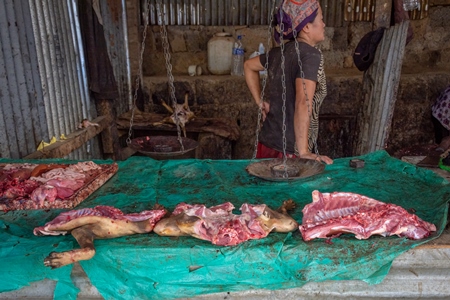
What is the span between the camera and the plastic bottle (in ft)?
24.0

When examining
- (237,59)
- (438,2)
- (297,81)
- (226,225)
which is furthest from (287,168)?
(438,2)

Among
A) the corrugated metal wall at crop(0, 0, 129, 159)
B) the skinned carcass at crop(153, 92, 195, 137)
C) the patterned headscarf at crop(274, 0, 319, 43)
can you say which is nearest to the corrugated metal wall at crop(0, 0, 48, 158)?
the corrugated metal wall at crop(0, 0, 129, 159)

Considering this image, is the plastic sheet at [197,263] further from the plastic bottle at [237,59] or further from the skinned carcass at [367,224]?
the plastic bottle at [237,59]

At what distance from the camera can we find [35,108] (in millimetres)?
4262

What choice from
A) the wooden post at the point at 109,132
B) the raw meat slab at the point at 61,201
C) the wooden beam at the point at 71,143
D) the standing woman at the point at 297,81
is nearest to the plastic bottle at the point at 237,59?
the wooden post at the point at 109,132

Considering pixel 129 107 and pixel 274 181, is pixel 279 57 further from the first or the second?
pixel 129 107

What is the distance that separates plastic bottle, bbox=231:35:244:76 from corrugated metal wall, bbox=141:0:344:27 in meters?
0.66

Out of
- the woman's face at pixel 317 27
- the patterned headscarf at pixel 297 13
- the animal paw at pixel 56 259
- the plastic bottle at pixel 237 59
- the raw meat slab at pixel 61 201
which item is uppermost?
the patterned headscarf at pixel 297 13

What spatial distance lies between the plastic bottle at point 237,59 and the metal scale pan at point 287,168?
428 centimetres

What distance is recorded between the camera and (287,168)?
321 centimetres

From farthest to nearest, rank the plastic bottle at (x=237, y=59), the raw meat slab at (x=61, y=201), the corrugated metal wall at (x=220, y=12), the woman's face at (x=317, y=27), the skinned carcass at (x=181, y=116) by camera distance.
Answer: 1. the corrugated metal wall at (x=220, y=12)
2. the plastic bottle at (x=237, y=59)
3. the skinned carcass at (x=181, y=116)
4. the woman's face at (x=317, y=27)
5. the raw meat slab at (x=61, y=201)

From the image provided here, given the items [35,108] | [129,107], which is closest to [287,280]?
[35,108]

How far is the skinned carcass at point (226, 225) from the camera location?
2232 mm

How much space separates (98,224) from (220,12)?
6.32 m
